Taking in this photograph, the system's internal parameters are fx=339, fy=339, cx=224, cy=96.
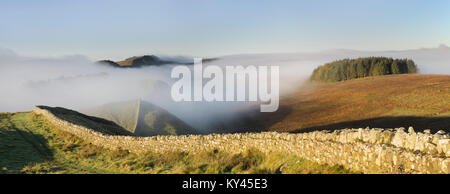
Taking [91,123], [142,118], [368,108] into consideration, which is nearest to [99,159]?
[91,123]

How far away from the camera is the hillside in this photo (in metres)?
44.9

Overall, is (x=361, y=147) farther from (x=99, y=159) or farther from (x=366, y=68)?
(x=366, y=68)

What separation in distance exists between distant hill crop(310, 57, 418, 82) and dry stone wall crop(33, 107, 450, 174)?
417 feet

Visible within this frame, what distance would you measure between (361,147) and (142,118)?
157 ft

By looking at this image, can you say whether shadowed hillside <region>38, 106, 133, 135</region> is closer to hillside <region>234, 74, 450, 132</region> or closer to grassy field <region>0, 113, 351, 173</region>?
grassy field <region>0, 113, 351, 173</region>

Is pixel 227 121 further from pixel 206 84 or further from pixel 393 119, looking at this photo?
pixel 393 119

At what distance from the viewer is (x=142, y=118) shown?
55.4 m

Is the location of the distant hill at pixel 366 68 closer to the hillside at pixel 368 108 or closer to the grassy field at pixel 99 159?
the hillside at pixel 368 108

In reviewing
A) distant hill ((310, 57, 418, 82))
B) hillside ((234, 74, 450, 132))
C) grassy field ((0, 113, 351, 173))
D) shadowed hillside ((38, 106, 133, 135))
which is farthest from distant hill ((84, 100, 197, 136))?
distant hill ((310, 57, 418, 82))

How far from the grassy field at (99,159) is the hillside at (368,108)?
2612cm

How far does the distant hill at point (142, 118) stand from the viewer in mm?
52875

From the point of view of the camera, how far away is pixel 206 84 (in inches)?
4225
